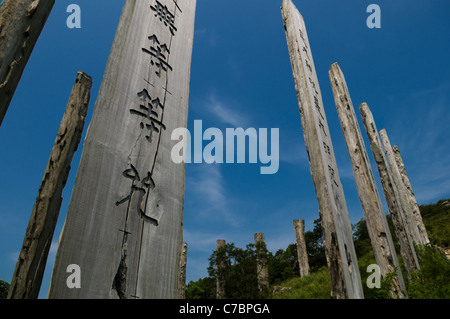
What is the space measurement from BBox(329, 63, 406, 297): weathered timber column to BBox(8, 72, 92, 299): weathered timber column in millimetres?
3997

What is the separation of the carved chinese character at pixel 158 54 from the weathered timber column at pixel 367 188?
3570mm

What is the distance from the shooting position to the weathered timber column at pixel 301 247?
44.9ft

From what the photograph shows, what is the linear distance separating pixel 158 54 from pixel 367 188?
367 cm

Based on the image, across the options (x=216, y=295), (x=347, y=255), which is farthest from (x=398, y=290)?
(x=216, y=295)

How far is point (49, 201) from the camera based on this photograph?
299 cm

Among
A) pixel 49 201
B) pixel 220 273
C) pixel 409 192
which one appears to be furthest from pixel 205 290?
pixel 49 201

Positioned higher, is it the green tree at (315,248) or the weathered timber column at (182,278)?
the green tree at (315,248)

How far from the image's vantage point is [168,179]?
1.73 m

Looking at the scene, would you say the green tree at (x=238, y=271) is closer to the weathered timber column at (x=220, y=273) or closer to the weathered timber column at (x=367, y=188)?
the weathered timber column at (x=220, y=273)

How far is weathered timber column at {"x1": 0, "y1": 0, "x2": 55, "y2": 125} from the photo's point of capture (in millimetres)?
1538

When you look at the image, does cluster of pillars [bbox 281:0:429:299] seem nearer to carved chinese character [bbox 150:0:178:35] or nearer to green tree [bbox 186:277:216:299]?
carved chinese character [bbox 150:0:178:35]

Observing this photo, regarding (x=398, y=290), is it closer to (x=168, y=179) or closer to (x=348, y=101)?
(x=348, y=101)

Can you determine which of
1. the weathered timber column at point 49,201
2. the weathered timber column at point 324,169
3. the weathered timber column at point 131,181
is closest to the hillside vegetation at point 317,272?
the weathered timber column at point 324,169

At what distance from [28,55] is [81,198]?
104cm
